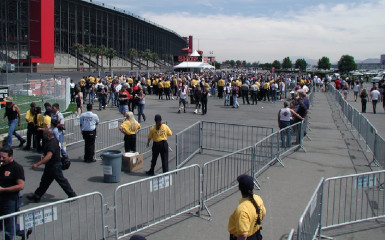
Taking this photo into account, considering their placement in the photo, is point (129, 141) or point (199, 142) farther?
point (199, 142)

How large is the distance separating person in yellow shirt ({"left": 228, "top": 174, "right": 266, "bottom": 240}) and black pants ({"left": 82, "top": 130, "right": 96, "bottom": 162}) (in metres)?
7.43

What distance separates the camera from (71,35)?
71.4 metres

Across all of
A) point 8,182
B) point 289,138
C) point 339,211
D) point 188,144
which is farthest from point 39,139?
point 339,211

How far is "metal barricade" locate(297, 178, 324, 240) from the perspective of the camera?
494 centimetres

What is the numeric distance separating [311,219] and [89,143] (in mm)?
7293

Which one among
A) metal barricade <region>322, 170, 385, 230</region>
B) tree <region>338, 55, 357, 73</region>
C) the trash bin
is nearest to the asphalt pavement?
the trash bin

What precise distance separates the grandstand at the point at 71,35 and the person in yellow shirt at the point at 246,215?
47196 mm

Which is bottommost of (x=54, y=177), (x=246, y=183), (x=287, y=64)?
(x=54, y=177)

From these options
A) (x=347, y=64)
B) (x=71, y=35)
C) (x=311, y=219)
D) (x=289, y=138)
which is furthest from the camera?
(x=347, y=64)

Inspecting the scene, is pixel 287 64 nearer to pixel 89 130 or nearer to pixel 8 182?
pixel 89 130

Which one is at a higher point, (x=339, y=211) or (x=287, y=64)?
(x=287, y=64)

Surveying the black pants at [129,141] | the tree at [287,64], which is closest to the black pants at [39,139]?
the black pants at [129,141]

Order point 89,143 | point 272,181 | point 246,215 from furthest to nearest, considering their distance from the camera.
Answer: point 89,143
point 272,181
point 246,215

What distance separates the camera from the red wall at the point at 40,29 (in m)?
47.5
